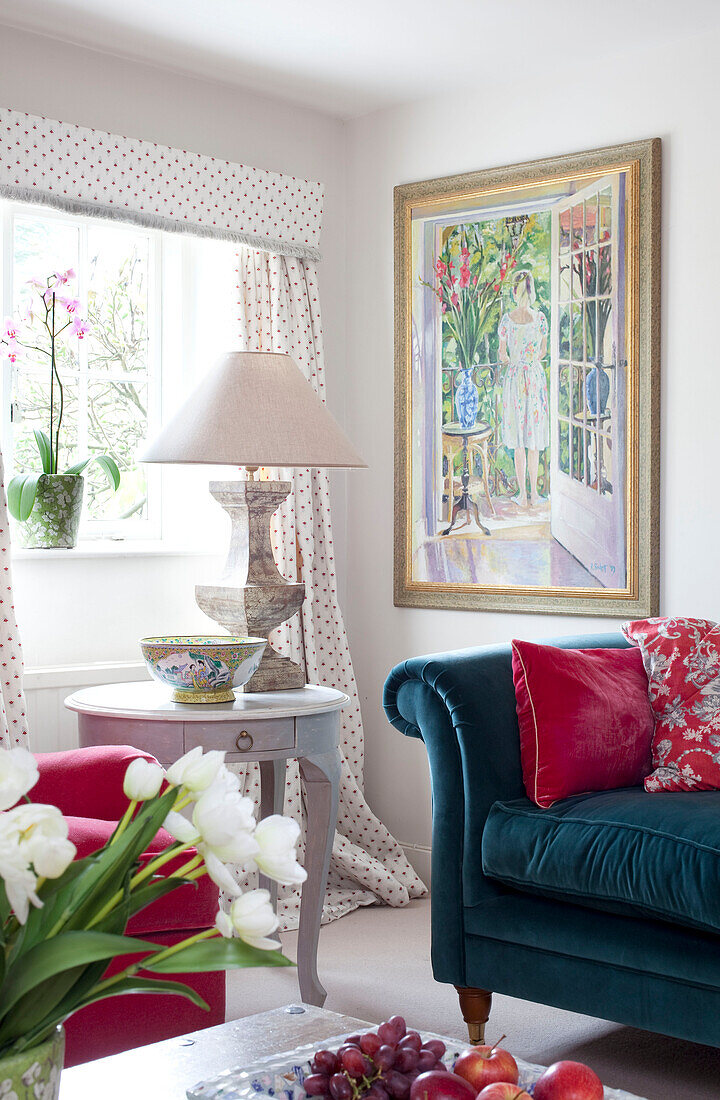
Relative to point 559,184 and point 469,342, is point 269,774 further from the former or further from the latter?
point 559,184

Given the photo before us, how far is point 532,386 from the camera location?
147 inches

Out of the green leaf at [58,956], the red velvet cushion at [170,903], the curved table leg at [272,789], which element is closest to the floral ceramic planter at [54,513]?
the curved table leg at [272,789]

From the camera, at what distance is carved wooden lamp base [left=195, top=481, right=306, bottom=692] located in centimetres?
306

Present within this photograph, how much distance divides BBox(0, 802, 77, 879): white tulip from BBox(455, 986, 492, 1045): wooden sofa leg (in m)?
1.93

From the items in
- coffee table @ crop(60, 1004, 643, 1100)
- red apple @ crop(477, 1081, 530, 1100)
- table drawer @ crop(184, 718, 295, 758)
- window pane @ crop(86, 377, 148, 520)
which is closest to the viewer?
red apple @ crop(477, 1081, 530, 1100)

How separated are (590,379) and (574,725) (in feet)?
4.29

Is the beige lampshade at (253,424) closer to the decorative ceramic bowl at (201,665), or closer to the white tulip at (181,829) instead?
the decorative ceramic bowl at (201,665)

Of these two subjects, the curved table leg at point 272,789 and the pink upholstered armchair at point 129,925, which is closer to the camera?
the pink upholstered armchair at point 129,925

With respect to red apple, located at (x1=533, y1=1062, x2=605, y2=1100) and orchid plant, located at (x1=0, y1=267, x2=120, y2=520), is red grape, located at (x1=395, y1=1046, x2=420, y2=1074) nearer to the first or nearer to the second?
red apple, located at (x1=533, y1=1062, x2=605, y2=1100)

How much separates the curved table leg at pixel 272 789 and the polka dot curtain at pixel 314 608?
1.28 ft

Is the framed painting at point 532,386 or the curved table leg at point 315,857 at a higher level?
the framed painting at point 532,386

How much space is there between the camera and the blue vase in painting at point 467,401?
389cm

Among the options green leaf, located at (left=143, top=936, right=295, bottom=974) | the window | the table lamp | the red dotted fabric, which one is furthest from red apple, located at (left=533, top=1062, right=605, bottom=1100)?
the window

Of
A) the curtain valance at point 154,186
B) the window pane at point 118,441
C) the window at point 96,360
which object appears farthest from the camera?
the window pane at point 118,441
